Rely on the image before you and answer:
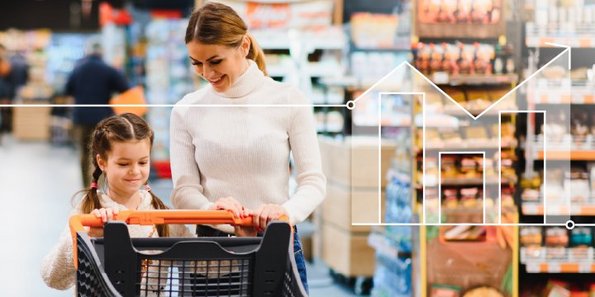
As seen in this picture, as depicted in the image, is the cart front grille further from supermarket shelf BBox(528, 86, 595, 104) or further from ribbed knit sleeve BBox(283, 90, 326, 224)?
supermarket shelf BBox(528, 86, 595, 104)

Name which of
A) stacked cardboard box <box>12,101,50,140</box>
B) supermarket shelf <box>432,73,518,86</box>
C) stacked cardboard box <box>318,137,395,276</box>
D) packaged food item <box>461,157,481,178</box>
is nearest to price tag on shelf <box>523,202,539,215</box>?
packaged food item <box>461,157,481,178</box>

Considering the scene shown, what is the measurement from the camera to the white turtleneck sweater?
301 centimetres

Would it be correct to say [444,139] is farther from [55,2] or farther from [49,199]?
[55,2]

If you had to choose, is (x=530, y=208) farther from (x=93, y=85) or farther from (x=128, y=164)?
(x=93, y=85)

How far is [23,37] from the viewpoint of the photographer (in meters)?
28.7

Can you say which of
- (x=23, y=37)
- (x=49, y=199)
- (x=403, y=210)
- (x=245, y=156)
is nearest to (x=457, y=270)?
(x=403, y=210)

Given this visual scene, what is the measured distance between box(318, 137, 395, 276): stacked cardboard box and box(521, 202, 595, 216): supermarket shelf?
1.16 meters

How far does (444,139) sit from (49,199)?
22.1ft

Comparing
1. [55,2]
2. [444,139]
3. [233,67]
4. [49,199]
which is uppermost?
[55,2]

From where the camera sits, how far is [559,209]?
4.55 m

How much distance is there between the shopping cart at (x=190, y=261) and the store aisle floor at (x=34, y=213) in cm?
294

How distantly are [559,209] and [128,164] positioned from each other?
2.21 m

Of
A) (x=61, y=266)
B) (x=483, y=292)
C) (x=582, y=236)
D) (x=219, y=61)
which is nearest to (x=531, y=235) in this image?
(x=582, y=236)

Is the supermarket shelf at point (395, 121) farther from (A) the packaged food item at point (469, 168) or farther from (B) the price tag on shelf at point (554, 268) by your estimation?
(B) the price tag on shelf at point (554, 268)
